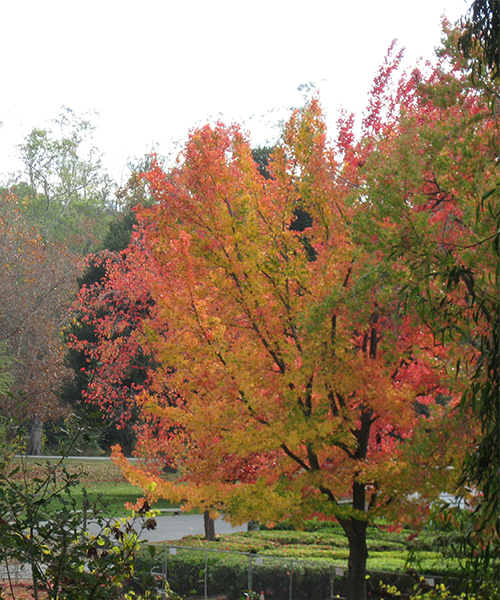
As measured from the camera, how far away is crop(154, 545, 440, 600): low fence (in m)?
11.4

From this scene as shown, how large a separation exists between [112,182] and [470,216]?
47870mm

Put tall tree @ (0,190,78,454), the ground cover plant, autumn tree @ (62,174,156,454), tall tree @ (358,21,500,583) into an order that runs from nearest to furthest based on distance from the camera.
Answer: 1. tall tree @ (358,21,500,583)
2. the ground cover plant
3. autumn tree @ (62,174,156,454)
4. tall tree @ (0,190,78,454)

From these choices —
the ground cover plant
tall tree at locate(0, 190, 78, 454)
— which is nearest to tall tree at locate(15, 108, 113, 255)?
tall tree at locate(0, 190, 78, 454)

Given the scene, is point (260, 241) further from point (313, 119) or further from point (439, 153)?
point (439, 153)

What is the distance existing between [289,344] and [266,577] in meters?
5.83

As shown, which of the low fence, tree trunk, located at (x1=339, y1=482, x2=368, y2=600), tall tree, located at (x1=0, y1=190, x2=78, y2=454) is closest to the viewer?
tree trunk, located at (x1=339, y1=482, x2=368, y2=600)

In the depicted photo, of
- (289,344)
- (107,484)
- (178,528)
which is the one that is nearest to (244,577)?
(289,344)

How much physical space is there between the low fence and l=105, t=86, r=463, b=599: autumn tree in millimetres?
3245

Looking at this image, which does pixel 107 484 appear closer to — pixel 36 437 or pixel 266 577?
pixel 36 437

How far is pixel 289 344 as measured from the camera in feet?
25.7

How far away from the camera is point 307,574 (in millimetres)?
11508

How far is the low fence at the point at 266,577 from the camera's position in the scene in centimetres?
1139

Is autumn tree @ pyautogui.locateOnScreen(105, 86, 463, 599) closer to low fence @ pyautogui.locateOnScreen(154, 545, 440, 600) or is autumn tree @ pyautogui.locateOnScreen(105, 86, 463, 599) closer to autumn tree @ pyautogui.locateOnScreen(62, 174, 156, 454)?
low fence @ pyautogui.locateOnScreen(154, 545, 440, 600)

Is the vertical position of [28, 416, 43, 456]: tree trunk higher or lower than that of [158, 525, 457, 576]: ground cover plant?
higher
